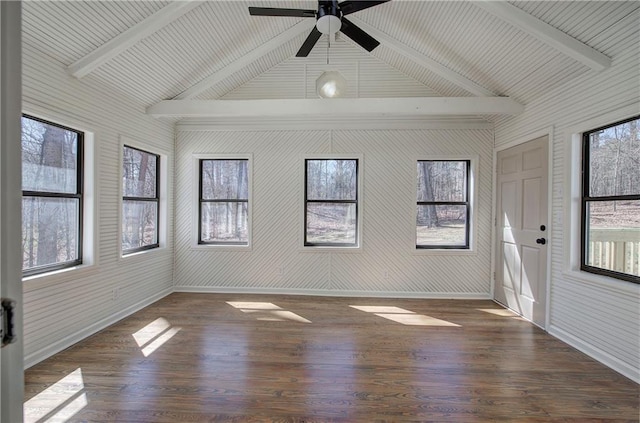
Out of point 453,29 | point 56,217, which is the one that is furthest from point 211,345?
point 453,29

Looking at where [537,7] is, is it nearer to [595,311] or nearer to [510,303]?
[595,311]

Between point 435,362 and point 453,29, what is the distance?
348 cm

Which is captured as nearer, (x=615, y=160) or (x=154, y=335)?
(x=615, y=160)

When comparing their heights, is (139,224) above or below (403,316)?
above

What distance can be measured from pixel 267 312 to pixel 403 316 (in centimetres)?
178

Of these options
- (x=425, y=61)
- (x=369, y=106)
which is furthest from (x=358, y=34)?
(x=425, y=61)

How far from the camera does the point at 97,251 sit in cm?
332

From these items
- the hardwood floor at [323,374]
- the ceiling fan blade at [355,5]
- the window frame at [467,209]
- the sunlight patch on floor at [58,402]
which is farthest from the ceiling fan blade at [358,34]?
the sunlight patch on floor at [58,402]

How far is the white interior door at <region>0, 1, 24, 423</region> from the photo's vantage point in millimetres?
691

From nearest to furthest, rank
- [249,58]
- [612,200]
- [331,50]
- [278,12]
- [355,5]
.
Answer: [355,5], [278,12], [612,200], [249,58], [331,50]

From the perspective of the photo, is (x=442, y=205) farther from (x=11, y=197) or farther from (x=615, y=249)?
(x=11, y=197)

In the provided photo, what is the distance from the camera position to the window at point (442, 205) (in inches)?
186

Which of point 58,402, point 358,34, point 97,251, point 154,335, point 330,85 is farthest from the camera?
point 330,85

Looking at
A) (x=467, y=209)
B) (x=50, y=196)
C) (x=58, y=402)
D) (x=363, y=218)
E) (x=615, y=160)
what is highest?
(x=615, y=160)
